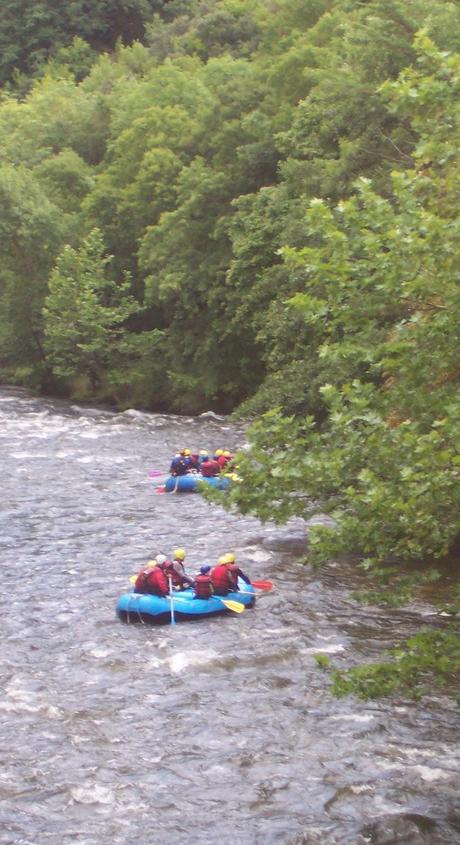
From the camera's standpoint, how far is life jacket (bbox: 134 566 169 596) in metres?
16.1

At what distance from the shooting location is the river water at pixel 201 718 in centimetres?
1009

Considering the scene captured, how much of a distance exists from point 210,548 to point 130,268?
89.1ft

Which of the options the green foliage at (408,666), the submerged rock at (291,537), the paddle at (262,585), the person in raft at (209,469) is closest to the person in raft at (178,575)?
the paddle at (262,585)

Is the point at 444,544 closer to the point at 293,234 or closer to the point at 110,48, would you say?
the point at 293,234

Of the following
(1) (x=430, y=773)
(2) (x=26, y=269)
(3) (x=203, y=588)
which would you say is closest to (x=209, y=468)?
(3) (x=203, y=588)

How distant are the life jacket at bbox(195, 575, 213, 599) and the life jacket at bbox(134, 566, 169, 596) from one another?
1.56 ft

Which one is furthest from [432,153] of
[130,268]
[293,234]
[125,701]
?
[130,268]

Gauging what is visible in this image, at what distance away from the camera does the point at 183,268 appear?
3809cm

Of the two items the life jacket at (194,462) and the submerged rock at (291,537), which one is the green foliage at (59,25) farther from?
the submerged rock at (291,537)

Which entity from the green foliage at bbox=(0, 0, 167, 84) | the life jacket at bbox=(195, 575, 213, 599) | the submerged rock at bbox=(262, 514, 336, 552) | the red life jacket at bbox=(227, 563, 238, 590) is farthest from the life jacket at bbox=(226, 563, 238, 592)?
the green foliage at bbox=(0, 0, 167, 84)

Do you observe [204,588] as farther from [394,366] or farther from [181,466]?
[181,466]

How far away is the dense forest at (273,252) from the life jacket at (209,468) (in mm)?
3044

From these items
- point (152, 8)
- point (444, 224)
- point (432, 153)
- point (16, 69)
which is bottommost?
point (444, 224)

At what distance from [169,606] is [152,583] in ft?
1.53
